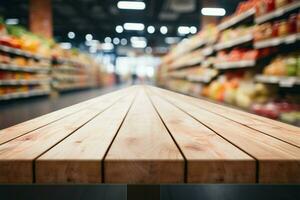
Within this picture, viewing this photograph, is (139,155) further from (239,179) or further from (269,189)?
(269,189)

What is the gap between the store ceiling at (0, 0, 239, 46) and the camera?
12.7 meters

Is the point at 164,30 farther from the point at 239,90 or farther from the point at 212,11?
the point at 239,90

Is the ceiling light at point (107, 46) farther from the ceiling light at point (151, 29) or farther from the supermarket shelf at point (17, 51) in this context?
the supermarket shelf at point (17, 51)

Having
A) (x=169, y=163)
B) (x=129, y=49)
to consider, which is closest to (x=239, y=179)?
(x=169, y=163)

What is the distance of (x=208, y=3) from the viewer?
1112 cm

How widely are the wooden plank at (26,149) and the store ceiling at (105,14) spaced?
10.1m

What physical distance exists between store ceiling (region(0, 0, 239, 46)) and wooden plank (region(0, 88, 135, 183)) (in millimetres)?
10147

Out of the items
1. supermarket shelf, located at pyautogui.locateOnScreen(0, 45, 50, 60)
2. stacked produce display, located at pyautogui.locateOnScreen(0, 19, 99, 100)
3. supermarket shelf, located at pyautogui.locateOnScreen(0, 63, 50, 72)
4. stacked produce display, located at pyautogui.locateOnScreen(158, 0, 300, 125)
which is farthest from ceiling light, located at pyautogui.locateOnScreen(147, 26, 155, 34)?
stacked produce display, located at pyautogui.locateOnScreen(158, 0, 300, 125)

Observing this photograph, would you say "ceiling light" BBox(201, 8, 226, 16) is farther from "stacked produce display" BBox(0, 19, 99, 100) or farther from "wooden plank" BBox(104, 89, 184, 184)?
"wooden plank" BBox(104, 89, 184, 184)

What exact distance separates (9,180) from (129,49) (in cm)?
3031

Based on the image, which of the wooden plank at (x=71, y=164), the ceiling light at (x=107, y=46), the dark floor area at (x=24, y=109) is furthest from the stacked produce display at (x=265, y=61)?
the ceiling light at (x=107, y=46)

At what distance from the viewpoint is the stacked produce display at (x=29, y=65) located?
6.63 metres

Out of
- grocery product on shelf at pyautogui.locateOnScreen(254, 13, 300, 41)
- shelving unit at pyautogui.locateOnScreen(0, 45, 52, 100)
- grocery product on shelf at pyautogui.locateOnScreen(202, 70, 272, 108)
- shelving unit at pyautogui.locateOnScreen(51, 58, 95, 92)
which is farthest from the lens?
shelving unit at pyautogui.locateOnScreen(51, 58, 95, 92)

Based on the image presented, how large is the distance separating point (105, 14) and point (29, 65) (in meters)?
8.48
